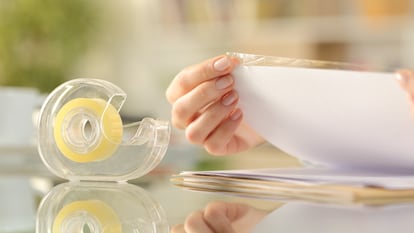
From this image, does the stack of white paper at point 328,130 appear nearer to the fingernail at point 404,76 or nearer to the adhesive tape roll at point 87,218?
the fingernail at point 404,76

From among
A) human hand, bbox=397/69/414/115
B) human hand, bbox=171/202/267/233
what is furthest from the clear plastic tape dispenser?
human hand, bbox=397/69/414/115

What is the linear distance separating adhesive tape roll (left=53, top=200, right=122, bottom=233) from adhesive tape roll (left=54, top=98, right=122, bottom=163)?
10 cm

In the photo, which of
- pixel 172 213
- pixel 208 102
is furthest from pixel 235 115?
pixel 172 213

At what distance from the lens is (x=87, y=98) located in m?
0.87

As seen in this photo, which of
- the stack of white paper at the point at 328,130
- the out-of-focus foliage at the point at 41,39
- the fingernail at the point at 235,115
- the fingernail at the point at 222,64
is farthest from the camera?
the out-of-focus foliage at the point at 41,39

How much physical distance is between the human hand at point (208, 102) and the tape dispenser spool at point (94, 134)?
56 millimetres

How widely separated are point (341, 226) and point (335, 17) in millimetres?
3212

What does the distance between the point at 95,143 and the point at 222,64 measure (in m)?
0.16

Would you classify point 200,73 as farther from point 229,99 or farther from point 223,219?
point 223,219

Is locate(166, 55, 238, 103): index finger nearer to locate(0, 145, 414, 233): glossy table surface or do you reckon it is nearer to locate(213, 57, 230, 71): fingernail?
locate(213, 57, 230, 71): fingernail

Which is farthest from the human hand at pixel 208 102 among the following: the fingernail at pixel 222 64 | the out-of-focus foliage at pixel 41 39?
the out-of-focus foliage at pixel 41 39

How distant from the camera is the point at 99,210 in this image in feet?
2.36

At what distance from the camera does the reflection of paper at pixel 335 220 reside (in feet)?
1.90

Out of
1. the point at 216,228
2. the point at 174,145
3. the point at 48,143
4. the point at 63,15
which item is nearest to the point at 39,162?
the point at 174,145
